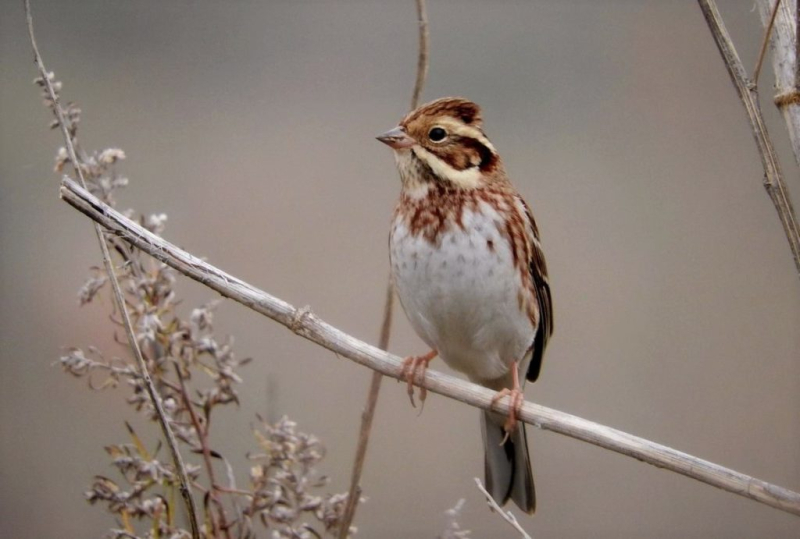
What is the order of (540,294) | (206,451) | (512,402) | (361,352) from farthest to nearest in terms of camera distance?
1. (540,294)
2. (512,402)
3. (361,352)
4. (206,451)

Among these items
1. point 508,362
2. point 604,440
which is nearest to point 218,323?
point 508,362

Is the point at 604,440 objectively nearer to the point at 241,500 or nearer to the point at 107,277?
the point at 241,500

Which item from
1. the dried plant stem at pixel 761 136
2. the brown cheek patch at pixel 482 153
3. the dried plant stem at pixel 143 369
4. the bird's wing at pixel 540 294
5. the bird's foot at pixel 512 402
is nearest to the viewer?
the dried plant stem at pixel 761 136

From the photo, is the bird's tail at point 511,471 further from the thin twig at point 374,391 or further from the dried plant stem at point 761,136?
the dried plant stem at point 761,136

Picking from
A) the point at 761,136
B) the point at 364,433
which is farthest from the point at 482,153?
the point at 761,136

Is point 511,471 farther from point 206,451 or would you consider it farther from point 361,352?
point 206,451

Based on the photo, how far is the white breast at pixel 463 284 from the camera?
2.41 metres

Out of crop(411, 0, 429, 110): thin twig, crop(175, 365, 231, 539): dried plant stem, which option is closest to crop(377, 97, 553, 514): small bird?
crop(411, 0, 429, 110): thin twig

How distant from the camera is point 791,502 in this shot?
1.60 meters

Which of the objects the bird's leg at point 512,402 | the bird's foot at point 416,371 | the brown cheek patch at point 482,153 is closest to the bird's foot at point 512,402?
the bird's leg at point 512,402

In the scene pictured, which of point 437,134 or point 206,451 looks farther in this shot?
point 437,134

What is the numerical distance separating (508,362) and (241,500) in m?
0.99

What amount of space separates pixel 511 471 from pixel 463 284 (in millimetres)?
626

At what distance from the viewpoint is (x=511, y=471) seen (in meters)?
2.73
